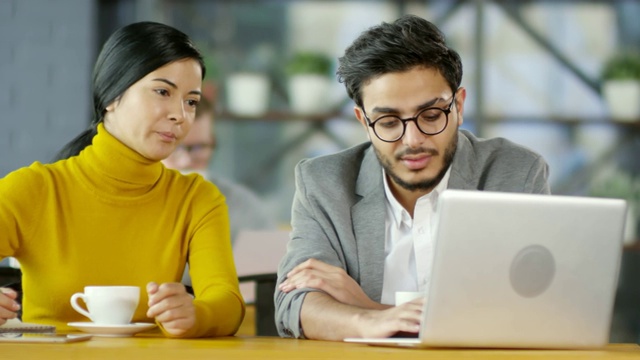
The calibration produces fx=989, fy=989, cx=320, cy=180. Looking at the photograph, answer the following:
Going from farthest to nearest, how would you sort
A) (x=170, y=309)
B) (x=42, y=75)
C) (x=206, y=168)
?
(x=42, y=75) < (x=206, y=168) < (x=170, y=309)

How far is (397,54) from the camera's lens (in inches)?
79.4

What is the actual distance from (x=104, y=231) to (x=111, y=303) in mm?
392

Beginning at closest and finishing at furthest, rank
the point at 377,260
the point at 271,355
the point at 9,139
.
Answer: the point at 271,355 → the point at 377,260 → the point at 9,139

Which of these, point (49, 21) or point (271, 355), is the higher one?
point (49, 21)

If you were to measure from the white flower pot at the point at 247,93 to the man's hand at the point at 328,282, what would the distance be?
2424 millimetres

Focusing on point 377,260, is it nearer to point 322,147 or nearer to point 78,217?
point 78,217

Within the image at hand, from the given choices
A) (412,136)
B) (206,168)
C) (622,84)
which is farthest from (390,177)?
(622,84)

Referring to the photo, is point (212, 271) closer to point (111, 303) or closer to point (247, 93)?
point (111, 303)

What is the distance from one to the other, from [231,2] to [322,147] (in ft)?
2.45

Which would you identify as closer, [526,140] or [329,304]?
[329,304]

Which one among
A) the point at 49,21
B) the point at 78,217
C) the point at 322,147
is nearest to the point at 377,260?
the point at 78,217

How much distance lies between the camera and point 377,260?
209 cm

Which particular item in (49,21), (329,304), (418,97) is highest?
(49,21)

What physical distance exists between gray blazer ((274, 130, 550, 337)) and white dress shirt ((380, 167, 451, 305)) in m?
0.04
